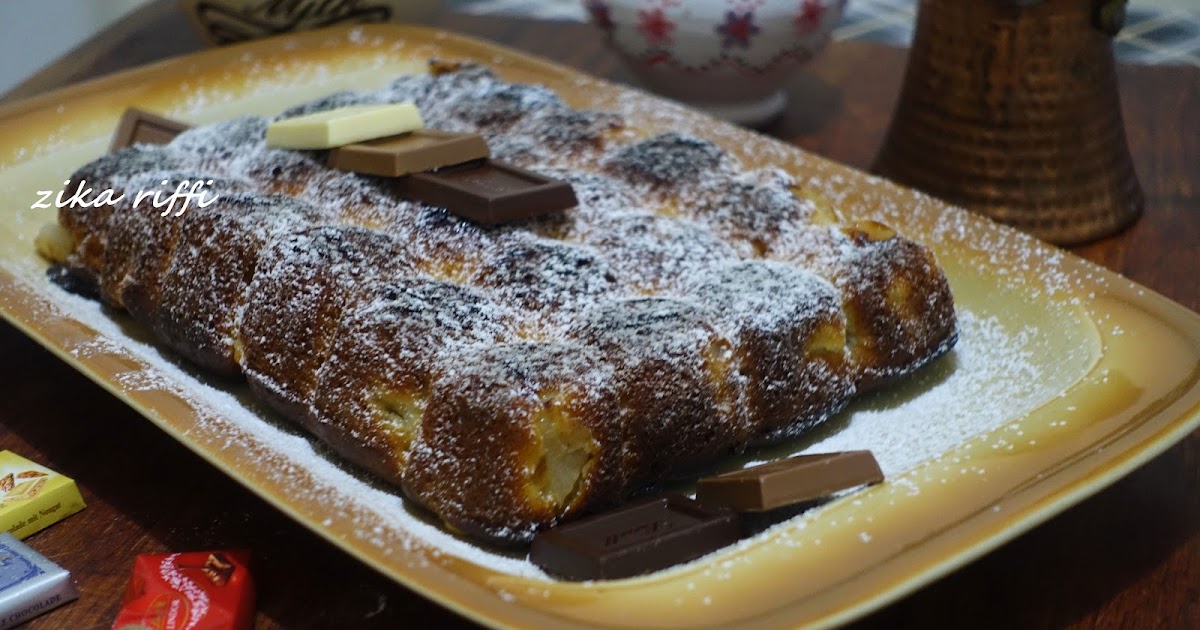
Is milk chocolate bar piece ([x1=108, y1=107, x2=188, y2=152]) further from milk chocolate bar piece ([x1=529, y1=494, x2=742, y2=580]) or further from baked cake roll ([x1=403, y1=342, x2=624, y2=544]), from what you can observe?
milk chocolate bar piece ([x1=529, y1=494, x2=742, y2=580])

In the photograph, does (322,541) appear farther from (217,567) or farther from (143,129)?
(143,129)

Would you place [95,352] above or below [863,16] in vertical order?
above

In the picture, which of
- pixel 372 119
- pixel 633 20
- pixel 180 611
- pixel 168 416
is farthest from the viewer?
pixel 633 20

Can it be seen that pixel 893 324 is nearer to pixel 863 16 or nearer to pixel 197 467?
pixel 197 467

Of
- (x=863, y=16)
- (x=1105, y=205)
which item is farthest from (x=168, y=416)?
(x=863, y=16)

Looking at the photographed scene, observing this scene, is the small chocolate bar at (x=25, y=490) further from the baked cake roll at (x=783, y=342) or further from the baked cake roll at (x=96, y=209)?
the baked cake roll at (x=783, y=342)

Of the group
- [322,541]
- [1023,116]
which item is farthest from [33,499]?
[1023,116]
